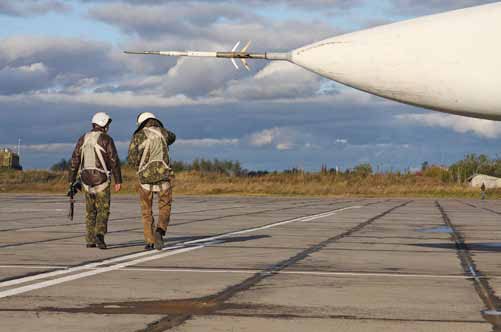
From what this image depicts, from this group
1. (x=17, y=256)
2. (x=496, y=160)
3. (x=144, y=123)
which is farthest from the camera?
(x=496, y=160)

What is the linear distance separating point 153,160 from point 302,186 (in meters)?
60.1

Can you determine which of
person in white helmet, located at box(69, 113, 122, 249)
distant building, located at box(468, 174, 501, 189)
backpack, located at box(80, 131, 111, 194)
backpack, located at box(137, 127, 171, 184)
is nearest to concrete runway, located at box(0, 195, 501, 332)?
person in white helmet, located at box(69, 113, 122, 249)

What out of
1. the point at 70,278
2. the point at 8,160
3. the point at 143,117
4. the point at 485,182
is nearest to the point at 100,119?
the point at 143,117

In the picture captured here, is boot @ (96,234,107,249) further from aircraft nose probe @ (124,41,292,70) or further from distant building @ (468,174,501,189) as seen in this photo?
distant building @ (468,174,501,189)

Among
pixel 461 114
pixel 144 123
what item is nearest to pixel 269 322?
pixel 461 114

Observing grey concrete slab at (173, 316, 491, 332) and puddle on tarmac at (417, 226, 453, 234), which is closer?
grey concrete slab at (173, 316, 491, 332)

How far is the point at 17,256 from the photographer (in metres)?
12.7

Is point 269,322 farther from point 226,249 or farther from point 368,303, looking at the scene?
point 226,249

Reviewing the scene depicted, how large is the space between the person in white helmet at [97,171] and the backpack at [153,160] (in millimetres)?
408

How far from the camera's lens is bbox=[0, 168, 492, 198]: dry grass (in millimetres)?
69438

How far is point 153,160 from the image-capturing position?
14.2 meters

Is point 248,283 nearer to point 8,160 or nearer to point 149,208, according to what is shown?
point 149,208

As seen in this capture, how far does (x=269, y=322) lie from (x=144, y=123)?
759 centimetres

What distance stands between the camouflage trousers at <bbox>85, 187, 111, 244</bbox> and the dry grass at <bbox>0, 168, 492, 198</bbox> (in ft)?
173
